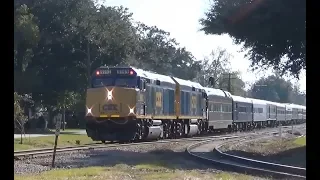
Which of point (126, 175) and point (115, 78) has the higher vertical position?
point (115, 78)

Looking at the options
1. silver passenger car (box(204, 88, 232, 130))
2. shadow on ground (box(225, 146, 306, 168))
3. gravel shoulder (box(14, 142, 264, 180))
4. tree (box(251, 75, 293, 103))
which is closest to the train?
silver passenger car (box(204, 88, 232, 130))

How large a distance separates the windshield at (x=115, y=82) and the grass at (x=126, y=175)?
13330 millimetres

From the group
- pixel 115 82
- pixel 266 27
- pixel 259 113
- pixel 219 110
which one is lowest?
pixel 259 113

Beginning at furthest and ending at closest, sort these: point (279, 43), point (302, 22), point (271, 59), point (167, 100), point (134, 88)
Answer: point (167, 100)
point (134, 88)
point (271, 59)
point (279, 43)
point (302, 22)

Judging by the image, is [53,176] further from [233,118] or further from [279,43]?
[233,118]

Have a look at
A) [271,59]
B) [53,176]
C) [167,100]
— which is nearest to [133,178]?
[53,176]

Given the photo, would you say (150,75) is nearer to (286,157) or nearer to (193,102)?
(193,102)

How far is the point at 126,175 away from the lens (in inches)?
602

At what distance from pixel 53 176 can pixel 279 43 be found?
1462 centimetres

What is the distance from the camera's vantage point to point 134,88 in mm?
30219

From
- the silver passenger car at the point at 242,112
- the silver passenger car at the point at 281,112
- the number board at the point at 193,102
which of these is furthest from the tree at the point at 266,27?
the silver passenger car at the point at 281,112

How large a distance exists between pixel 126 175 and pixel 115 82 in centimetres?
1586

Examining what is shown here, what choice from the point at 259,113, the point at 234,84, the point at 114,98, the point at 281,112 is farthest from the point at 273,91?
the point at 114,98

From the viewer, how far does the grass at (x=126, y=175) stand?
47.8ft
